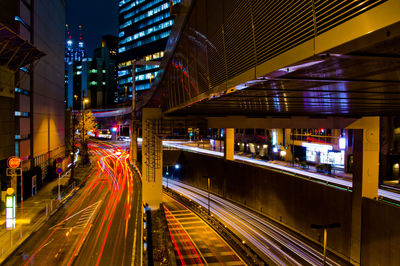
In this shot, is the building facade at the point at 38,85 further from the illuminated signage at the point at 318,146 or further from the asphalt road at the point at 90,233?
the illuminated signage at the point at 318,146

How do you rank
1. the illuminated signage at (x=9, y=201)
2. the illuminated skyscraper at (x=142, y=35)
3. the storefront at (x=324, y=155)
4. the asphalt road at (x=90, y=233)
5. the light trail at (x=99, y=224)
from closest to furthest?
the asphalt road at (x=90, y=233), the light trail at (x=99, y=224), the illuminated signage at (x=9, y=201), the storefront at (x=324, y=155), the illuminated skyscraper at (x=142, y=35)

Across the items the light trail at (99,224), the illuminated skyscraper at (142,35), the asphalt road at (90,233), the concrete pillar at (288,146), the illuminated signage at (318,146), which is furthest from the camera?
the illuminated skyscraper at (142,35)

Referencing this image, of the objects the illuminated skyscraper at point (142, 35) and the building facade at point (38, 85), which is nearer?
the building facade at point (38, 85)

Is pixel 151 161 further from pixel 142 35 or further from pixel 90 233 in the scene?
pixel 142 35

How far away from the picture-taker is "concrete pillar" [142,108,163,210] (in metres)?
21.1

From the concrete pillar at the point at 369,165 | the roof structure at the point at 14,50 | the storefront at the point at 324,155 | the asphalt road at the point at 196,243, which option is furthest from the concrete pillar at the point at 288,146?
the roof structure at the point at 14,50

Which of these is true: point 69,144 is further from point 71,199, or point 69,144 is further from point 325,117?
point 325,117

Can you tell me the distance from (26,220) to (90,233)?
4732 mm

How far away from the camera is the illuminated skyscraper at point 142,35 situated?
266 feet

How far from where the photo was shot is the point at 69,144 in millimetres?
41625

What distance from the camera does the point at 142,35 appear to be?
8800 centimetres

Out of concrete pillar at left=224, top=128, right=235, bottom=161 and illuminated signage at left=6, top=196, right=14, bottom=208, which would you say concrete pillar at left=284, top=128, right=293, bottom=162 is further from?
illuminated signage at left=6, top=196, right=14, bottom=208

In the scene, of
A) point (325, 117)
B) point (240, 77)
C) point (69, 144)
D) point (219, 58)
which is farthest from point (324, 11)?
point (69, 144)

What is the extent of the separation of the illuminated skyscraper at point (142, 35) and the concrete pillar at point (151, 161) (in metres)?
57.7
